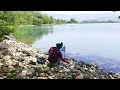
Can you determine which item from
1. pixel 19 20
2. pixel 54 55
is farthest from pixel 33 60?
pixel 19 20

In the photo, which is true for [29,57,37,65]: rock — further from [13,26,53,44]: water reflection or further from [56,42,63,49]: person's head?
[56,42,63,49]: person's head

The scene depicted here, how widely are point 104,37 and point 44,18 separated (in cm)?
134

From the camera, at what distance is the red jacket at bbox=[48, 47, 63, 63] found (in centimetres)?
609

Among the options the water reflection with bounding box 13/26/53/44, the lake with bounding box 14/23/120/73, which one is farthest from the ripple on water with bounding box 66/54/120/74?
the water reflection with bounding box 13/26/53/44

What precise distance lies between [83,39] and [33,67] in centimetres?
115

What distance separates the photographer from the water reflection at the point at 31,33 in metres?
6.48

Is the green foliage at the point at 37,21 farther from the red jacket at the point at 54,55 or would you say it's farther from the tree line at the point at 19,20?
the red jacket at the point at 54,55

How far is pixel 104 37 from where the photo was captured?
Answer: 6.67m

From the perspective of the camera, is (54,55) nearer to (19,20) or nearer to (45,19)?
(45,19)

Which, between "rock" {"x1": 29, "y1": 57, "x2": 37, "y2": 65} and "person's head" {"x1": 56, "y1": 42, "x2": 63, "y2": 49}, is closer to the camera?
"person's head" {"x1": 56, "y1": 42, "x2": 63, "y2": 49}

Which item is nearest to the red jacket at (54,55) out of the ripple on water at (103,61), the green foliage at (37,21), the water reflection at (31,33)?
Answer: the ripple on water at (103,61)

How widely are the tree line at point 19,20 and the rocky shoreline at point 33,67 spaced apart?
0.21 meters

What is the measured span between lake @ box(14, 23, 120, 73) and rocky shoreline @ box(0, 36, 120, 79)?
0.16 meters
